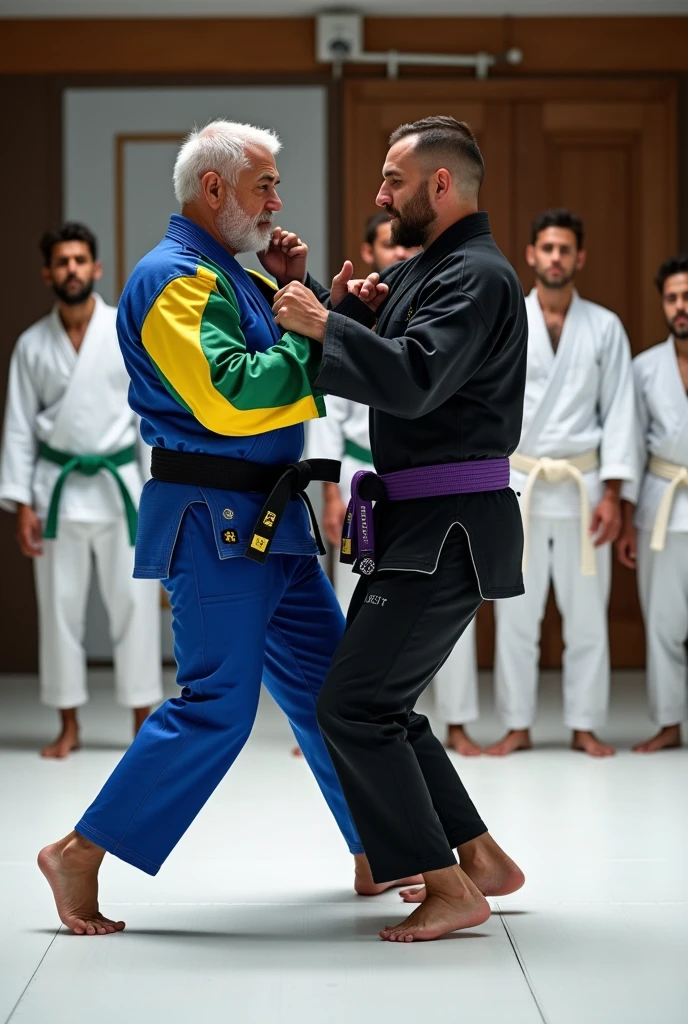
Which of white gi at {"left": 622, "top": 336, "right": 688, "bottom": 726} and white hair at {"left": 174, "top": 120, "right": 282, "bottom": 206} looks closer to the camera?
white hair at {"left": 174, "top": 120, "right": 282, "bottom": 206}

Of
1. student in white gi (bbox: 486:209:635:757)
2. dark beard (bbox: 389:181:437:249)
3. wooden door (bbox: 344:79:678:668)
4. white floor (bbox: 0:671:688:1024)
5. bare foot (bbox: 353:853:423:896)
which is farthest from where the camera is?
wooden door (bbox: 344:79:678:668)

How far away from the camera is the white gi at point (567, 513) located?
4395mm

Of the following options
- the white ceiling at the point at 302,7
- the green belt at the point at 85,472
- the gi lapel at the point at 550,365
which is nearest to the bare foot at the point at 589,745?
the gi lapel at the point at 550,365

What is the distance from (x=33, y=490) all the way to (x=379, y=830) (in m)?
2.48

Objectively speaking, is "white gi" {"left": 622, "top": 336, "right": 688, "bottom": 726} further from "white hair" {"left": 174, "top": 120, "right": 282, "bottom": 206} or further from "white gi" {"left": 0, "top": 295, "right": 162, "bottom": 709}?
"white hair" {"left": 174, "top": 120, "right": 282, "bottom": 206}

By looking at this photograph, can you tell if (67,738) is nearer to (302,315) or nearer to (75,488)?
(75,488)

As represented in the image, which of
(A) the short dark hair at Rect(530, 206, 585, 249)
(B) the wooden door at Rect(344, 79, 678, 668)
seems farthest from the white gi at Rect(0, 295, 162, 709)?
(B) the wooden door at Rect(344, 79, 678, 668)

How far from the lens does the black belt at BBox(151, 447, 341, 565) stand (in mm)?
2525

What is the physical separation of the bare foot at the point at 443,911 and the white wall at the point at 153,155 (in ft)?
11.1

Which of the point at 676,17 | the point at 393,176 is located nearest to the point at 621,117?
the point at 676,17

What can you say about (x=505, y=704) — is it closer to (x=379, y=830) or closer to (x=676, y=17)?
(x=379, y=830)

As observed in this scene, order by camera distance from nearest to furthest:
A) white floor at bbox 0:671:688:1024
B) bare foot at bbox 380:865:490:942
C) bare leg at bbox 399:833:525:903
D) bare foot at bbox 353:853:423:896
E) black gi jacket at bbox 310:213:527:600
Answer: white floor at bbox 0:671:688:1024 → black gi jacket at bbox 310:213:527:600 → bare foot at bbox 380:865:490:942 → bare leg at bbox 399:833:525:903 → bare foot at bbox 353:853:423:896

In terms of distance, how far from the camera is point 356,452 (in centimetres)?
445

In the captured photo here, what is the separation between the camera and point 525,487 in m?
4.39
